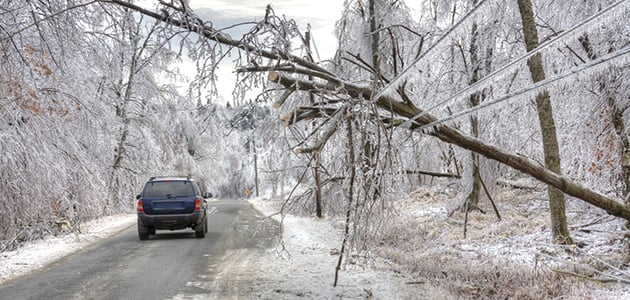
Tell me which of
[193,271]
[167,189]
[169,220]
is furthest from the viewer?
[167,189]

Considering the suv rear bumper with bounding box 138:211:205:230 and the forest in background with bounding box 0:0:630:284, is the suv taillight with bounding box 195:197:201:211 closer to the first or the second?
the suv rear bumper with bounding box 138:211:205:230

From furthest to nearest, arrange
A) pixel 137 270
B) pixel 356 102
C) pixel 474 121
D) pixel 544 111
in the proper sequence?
pixel 474 121, pixel 544 111, pixel 137 270, pixel 356 102

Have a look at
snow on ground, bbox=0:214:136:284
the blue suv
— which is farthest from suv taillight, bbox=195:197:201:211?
snow on ground, bbox=0:214:136:284

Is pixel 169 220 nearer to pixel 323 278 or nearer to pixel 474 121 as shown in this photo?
pixel 323 278

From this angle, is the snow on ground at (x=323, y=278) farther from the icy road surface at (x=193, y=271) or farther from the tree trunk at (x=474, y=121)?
the tree trunk at (x=474, y=121)

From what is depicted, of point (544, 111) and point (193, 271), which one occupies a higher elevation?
point (544, 111)

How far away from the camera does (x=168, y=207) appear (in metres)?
14.2

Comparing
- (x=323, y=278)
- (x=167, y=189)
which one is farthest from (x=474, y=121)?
(x=167, y=189)

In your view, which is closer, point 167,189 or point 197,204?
point 197,204

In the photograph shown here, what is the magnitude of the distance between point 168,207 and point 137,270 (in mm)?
4876

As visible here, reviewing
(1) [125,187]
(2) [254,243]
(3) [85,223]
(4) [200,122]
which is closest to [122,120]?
(1) [125,187]

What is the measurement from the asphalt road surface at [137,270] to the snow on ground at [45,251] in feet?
1.14

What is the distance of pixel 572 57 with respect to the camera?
995 cm

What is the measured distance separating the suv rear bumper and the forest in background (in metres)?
1.57
